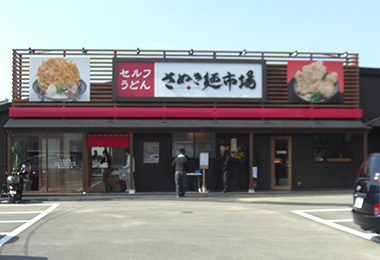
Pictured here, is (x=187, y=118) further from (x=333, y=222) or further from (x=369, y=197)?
(x=369, y=197)

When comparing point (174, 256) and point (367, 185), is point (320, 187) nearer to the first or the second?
point (367, 185)

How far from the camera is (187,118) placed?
727 inches

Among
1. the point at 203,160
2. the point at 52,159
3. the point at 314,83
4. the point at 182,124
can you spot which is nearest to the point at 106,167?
the point at 52,159

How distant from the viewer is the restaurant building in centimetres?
1794

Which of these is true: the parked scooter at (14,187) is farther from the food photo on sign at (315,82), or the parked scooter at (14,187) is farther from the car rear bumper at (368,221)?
the car rear bumper at (368,221)

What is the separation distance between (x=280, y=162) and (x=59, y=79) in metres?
10.0

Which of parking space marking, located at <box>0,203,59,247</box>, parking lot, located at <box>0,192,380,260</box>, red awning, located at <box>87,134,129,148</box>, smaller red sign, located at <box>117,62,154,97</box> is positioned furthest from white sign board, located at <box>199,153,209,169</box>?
parking space marking, located at <box>0,203,59,247</box>

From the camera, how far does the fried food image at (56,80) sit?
18.1 metres

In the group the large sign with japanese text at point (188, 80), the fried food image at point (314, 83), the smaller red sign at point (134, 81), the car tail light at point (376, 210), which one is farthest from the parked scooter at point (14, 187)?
the car tail light at point (376, 210)

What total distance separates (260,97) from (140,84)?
5.11 metres

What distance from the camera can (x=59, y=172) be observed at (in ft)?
59.1

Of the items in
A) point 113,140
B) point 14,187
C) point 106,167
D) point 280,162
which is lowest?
point 14,187

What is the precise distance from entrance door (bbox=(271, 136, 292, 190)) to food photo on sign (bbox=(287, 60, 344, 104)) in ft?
5.99

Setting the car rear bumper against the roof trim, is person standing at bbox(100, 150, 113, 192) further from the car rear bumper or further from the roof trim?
the car rear bumper
